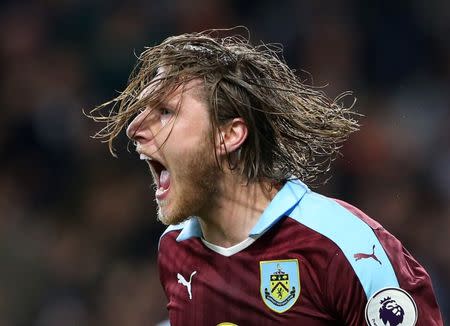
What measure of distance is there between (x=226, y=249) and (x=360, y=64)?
4.24m

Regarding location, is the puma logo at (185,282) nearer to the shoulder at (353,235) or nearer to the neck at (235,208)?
the neck at (235,208)

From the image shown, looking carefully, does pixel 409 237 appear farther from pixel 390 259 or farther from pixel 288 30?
pixel 390 259

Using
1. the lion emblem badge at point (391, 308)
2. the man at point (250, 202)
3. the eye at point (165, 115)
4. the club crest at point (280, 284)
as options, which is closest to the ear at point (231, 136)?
the man at point (250, 202)

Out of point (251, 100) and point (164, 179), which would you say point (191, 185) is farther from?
point (251, 100)

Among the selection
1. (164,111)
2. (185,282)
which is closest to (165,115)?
(164,111)

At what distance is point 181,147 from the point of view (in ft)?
9.92

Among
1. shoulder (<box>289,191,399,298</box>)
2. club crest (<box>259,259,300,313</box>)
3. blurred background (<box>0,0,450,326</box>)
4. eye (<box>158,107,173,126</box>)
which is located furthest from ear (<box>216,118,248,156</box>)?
blurred background (<box>0,0,450,326</box>)

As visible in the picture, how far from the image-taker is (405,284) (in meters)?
2.78

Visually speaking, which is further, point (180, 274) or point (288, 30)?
point (288, 30)

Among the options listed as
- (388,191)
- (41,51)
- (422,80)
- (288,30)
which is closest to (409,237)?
(388,191)

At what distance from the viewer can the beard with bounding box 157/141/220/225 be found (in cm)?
304

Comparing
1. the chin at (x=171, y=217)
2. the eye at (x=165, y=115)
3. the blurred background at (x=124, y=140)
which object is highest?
the eye at (x=165, y=115)

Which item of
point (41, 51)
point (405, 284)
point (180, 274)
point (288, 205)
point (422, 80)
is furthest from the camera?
point (41, 51)

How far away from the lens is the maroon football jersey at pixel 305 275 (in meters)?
2.77
